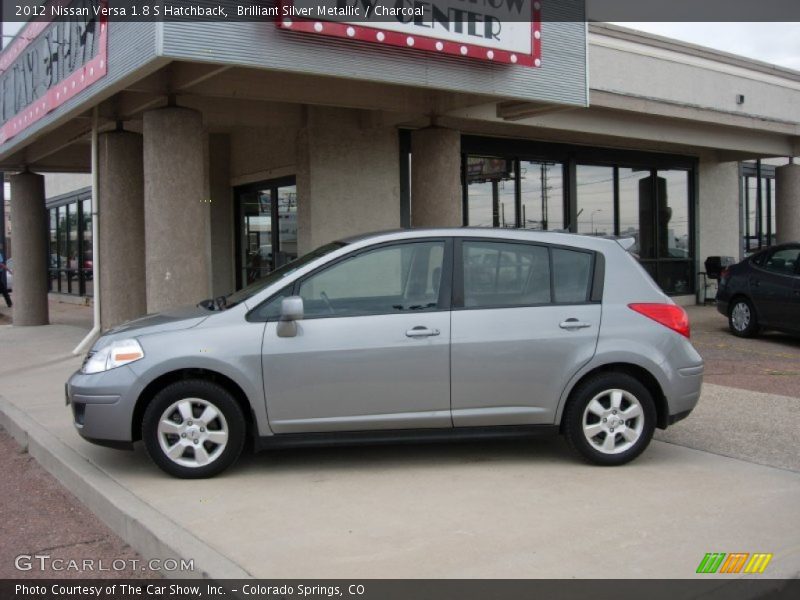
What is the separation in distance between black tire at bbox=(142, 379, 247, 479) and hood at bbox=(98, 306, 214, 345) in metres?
0.39

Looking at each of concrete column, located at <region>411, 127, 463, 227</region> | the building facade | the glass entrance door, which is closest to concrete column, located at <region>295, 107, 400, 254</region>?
the building facade

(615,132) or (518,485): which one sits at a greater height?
(615,132)

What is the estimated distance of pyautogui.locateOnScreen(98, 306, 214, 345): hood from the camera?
5.41 metres

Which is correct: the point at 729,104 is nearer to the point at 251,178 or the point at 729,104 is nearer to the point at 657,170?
the point at 657,170

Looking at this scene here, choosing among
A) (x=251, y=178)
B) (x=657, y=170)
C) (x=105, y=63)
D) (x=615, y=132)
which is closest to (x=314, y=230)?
(x=251, y=178)

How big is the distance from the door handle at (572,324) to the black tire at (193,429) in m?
2.27

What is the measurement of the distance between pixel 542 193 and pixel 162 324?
433 inches

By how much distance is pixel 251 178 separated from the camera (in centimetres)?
1376

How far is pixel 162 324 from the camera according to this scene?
5.48 metres

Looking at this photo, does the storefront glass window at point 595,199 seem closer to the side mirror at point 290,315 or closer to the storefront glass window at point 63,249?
the side mirror at point 290,315

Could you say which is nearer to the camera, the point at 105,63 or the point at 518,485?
the point at 518,485

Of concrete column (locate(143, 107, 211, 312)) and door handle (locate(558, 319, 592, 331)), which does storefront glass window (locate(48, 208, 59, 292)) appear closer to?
concrete column (locate(143, 107, 211, 312))

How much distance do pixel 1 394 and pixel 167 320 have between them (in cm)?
411

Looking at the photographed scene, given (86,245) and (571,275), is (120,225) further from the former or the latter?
(86,245)
